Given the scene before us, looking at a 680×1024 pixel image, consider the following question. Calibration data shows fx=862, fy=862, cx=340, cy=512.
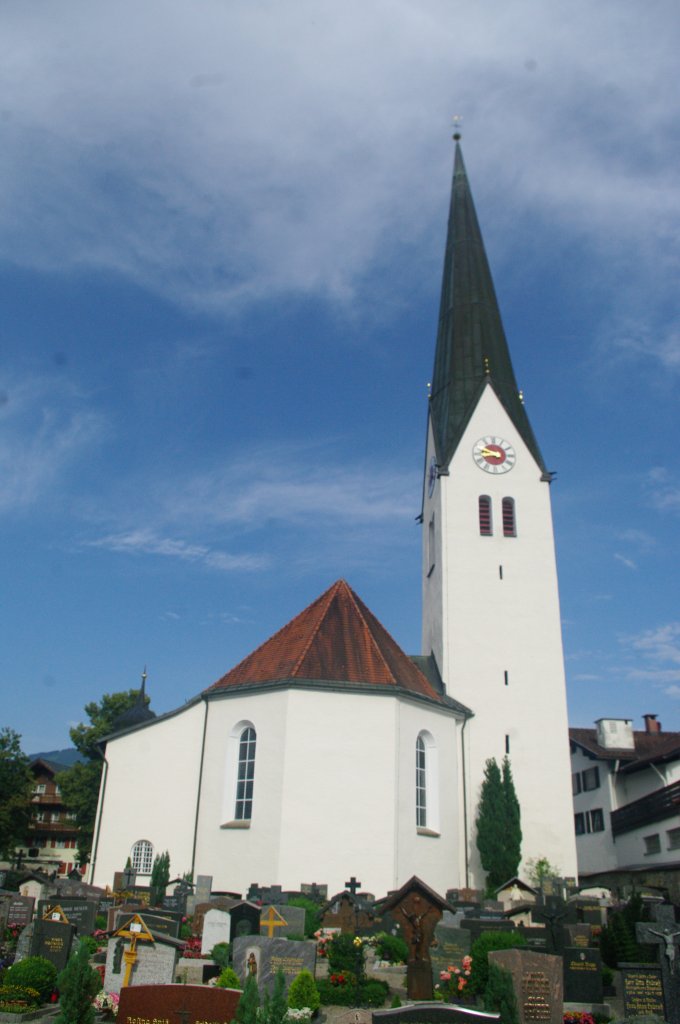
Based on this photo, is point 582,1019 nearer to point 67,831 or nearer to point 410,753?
point 410,753

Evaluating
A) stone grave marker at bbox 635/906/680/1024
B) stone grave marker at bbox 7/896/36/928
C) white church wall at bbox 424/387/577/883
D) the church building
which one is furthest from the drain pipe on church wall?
stone grave marker at bbox 635/906/680/1024

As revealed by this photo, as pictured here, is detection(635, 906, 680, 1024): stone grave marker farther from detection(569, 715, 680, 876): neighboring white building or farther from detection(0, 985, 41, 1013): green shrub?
detection(569, 715, 680, 876): neighboring white building

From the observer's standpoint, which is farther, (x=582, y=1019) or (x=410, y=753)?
(x=410, y=753)

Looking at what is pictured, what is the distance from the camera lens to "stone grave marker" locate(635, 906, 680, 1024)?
38.1ft

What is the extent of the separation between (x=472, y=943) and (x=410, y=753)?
9.59 metres

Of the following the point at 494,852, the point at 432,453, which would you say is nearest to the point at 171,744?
the point at 494,852

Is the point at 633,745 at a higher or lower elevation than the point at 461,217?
lower

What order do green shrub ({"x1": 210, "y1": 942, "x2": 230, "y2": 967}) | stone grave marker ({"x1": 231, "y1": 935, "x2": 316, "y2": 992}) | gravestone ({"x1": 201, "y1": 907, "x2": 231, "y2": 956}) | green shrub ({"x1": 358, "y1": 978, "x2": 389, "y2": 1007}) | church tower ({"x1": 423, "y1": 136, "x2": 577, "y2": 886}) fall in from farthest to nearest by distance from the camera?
church tower ({"x1": 423, "y1": 136, "x2": 577, "y2": 886}) → gravestone ({"x1": 201, "y1": 907, "x2": 231, "y2": 956}) → green shrub ({"x1": 210, "y1": 942, "x2": 230, "y2": 967}) → green shrub ({"x1": 358, "y1": 978, "x2": 389, "y2": 1007}) → stone grave marker ({"x1": 231, "y1": 935, "x2": 316, "y2": 992})

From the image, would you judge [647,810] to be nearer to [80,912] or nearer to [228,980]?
[80,912]

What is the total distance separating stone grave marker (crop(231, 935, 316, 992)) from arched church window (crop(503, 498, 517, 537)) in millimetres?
20396

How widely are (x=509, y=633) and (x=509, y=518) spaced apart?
171 inches

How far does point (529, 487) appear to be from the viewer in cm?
3203

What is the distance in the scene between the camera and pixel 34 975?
40.4ft

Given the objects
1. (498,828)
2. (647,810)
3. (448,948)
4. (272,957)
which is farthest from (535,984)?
(647,810)
